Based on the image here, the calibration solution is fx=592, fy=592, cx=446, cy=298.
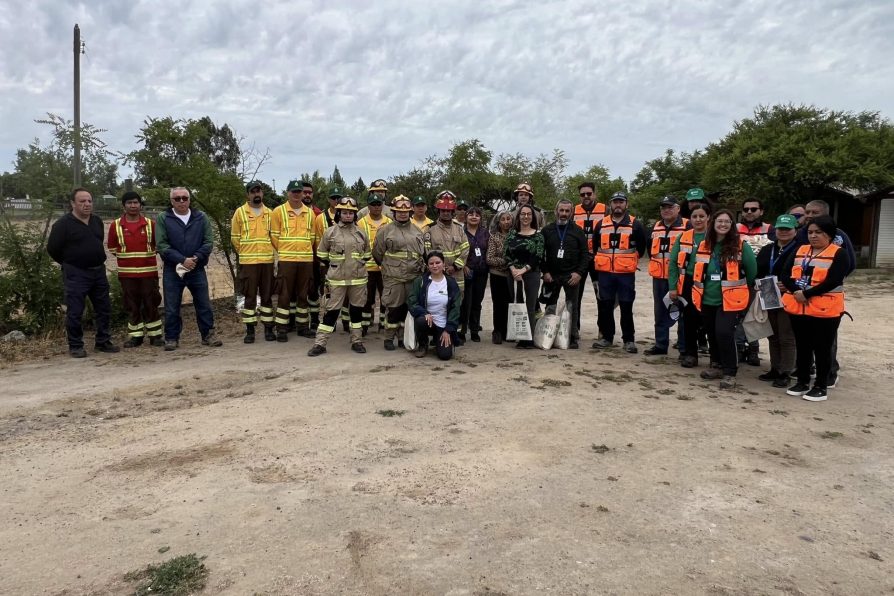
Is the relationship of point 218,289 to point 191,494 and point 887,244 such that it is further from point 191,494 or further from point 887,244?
point 887,244

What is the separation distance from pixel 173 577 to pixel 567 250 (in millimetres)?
5980

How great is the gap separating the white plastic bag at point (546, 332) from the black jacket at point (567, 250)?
1.76 feet

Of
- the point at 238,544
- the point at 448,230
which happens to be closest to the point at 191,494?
the point at 238,544

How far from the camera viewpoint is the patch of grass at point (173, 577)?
262 centimetres

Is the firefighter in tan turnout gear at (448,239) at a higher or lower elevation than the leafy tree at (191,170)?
lower

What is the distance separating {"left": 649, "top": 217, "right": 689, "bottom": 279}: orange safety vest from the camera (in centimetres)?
737

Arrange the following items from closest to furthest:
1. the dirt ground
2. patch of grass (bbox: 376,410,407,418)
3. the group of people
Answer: the dirt ground
patch of grass (bbox: 376,410,407,418)
the group of people

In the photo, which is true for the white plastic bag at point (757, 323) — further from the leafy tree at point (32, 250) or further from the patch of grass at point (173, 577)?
the leafy tree at point (32, 250)

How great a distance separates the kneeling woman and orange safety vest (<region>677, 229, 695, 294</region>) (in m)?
2.58

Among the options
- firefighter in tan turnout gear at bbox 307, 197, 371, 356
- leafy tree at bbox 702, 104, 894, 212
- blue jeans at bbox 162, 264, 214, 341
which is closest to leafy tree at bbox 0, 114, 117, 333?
blue jeans at bbox 162, 264, 214, 341

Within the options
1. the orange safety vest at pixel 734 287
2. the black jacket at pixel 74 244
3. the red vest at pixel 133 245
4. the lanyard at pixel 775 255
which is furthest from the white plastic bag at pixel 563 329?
the black jacket at pixel 74 244

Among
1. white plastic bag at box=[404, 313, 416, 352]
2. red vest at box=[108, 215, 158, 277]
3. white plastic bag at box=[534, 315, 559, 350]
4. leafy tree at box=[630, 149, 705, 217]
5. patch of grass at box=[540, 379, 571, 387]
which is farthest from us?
leafy tree at box=[630, 149, 705, 217]

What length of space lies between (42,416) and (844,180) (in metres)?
25.2

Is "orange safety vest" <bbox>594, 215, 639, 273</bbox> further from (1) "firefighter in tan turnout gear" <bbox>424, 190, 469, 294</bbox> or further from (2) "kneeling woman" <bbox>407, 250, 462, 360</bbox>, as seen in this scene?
(2) "kneeling woman" <bbox>407, 250, 462, 360</bbox>
